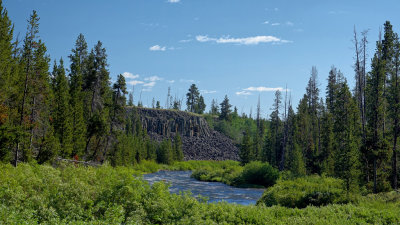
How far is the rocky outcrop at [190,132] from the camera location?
11206 centimetres

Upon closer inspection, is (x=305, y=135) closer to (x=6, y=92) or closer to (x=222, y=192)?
(x=222, y=192)

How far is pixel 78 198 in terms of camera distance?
14.7 meters

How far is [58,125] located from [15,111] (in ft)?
25.6

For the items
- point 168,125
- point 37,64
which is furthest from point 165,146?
point 37,64

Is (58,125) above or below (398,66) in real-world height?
below

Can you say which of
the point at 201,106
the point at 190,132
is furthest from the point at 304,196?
the point at 201,106

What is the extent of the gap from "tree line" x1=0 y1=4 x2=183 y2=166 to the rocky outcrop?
61.4 m

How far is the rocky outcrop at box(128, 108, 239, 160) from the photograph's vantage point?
112 m

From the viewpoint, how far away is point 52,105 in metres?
35.4

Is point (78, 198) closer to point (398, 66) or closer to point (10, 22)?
point (10, 22)

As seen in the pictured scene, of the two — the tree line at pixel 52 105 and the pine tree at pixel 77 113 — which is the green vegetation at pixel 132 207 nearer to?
the tree line at pixel 52 105

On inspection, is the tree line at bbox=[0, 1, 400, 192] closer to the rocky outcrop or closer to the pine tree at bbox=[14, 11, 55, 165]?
the pine tree at bbox=[14, 11, 55, 165]

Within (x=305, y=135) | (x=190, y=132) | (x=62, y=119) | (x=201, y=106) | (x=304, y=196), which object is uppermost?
(x=201, y=106)

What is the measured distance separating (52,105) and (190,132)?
89780mm
